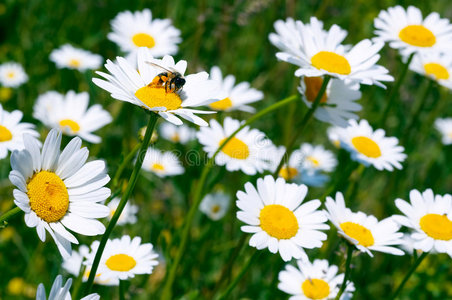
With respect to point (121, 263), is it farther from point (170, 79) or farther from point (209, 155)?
point (209, 155)

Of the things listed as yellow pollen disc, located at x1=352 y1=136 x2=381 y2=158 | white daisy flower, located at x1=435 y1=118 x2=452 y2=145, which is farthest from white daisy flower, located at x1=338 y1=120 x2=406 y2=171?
white daisy flower, located at x1=435 y1=118 x2=452 y2=145

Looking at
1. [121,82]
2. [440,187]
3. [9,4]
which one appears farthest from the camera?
[9,4]

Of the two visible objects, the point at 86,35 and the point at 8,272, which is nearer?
the point at 8,272

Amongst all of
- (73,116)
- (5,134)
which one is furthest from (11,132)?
(73,116)

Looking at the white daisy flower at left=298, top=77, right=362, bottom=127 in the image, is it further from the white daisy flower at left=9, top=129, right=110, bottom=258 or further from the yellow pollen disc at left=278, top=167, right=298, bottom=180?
the white daisy flower at left=9, top=129, right=110, bottom=258

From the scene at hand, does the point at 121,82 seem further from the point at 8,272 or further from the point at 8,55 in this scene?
the point at 8,55

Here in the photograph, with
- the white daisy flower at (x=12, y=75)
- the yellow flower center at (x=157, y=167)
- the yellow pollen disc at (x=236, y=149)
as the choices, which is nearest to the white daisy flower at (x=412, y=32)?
the yellow pollen disc at (x=236, y=149)

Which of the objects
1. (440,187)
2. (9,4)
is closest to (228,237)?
(440,187)
